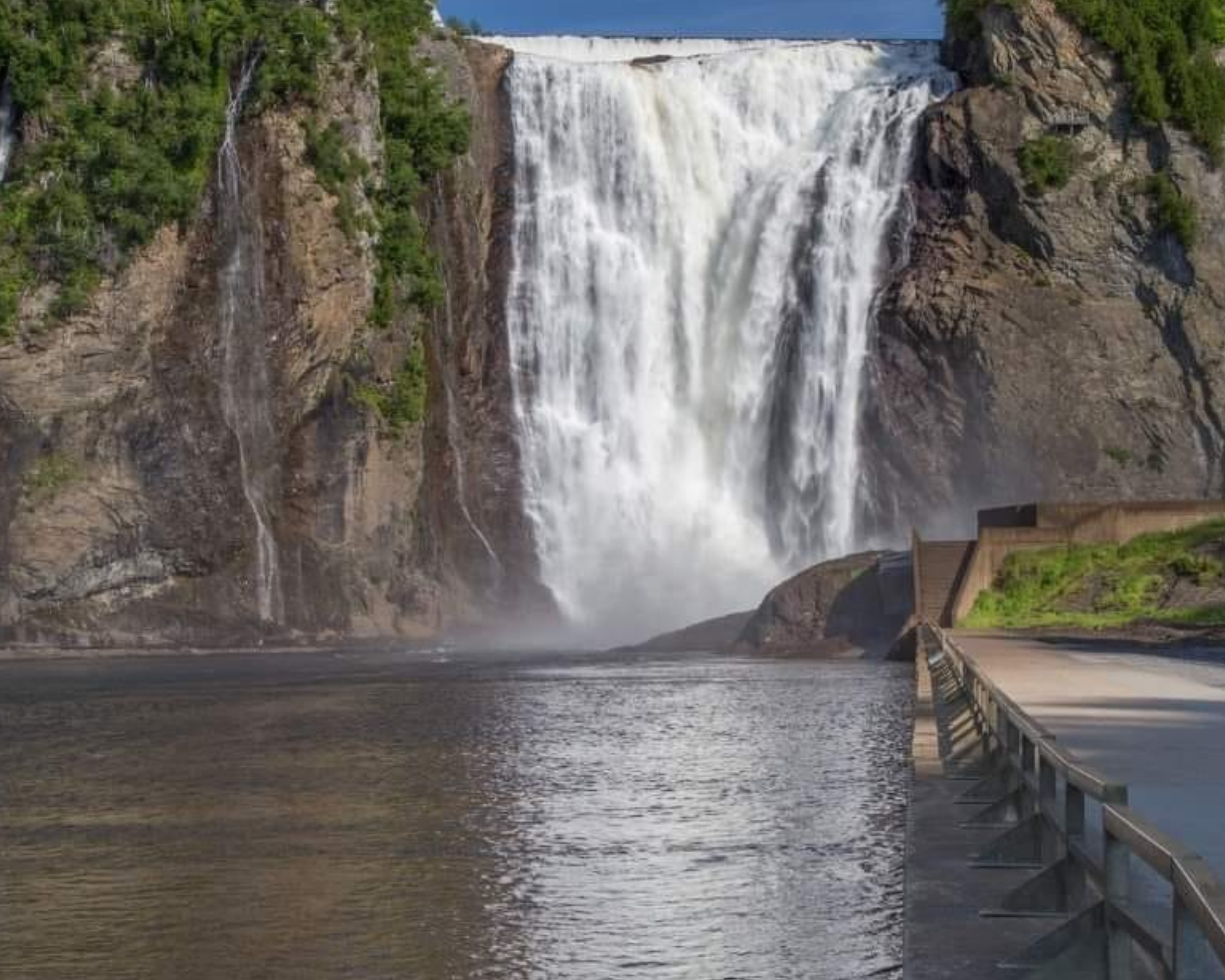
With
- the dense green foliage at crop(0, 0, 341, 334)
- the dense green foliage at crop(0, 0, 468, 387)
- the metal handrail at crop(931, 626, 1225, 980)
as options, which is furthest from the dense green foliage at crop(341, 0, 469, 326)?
the metal handrail at crop(931, 626, 1225, 980)

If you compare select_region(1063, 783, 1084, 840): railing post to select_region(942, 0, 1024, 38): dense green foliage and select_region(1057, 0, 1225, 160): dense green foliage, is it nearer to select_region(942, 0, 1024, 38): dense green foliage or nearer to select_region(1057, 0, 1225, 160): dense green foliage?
select_region(1057, 0, 1225, 160): dense green foliage

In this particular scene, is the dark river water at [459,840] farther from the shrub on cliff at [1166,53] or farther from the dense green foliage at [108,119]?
the shrub on cliff at [1166,53]

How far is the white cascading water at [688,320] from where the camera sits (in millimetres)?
63312

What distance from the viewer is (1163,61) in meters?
67.6

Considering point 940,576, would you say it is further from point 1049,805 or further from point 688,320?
point 1049,805

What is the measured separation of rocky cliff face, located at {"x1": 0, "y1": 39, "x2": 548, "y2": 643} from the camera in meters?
55.7

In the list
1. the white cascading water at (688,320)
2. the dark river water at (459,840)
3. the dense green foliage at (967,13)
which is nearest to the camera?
the dark river water at (459,840)

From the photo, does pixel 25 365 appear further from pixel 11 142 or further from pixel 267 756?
Result: pixel 267 756

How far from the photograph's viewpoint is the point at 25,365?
186ft

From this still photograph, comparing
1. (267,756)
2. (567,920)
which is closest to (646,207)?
(267,756)

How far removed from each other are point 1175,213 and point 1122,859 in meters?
60.7

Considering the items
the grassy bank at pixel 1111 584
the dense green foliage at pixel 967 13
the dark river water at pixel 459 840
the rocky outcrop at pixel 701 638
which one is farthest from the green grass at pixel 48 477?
the dense green foliage at pixel 967 13

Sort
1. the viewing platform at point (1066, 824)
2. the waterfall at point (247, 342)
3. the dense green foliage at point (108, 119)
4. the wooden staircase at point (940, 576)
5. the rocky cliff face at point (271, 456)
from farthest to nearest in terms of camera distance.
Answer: the waterfall at point (247, 342) → the dense green foliage at point (108, 119) → the rocky cliff face at point (271, 456) → the wooden staircase at point (940, 576) → the viewing platform at point (1066, 824)

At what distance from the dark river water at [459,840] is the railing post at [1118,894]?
9.29 feet
